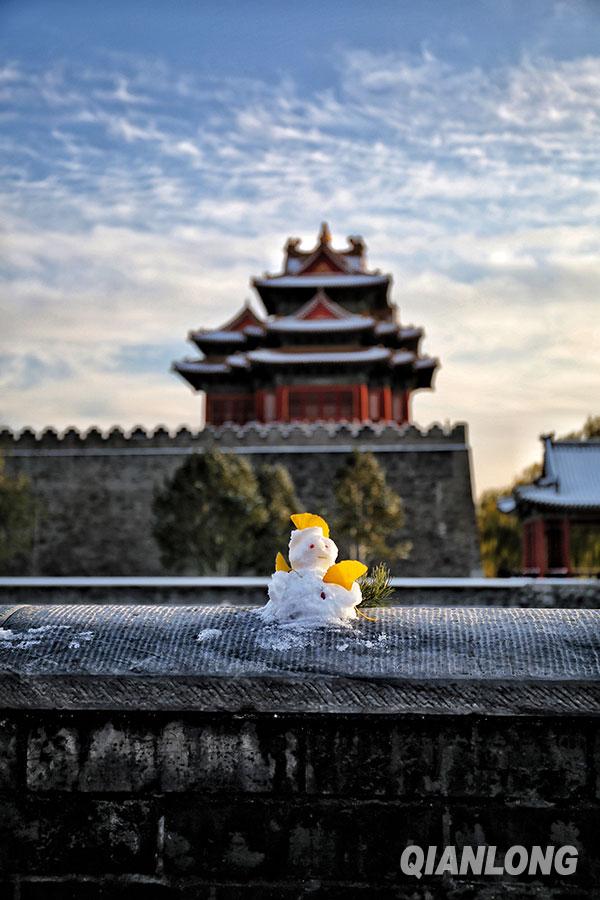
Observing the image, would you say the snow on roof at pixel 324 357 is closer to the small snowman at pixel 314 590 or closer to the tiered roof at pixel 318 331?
the tiered roof at pixel 318 331

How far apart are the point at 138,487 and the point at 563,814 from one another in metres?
20.0

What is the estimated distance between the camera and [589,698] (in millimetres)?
2078

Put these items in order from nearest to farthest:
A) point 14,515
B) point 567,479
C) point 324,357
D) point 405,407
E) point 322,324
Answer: point 567,479, point 14,515, point 324,357, point 322,324, point 405,407

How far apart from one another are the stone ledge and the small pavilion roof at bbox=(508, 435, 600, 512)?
15.7 meters

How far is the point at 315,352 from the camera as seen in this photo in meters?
24.0

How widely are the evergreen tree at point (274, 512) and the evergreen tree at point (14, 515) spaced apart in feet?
18.0

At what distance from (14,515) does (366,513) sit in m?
7.90

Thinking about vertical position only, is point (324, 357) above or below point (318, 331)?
below

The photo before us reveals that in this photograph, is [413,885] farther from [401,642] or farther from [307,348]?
[307,348]

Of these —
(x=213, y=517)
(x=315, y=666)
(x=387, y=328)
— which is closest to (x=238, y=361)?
(x=387, y=328)

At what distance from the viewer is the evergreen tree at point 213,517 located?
56.4 ft

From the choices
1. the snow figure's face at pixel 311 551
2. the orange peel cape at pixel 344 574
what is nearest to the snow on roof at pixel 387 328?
the snow figure's face at pixel 311 551

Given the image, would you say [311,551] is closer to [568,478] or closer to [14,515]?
[568,478]

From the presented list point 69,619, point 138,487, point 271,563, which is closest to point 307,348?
point 138,487
